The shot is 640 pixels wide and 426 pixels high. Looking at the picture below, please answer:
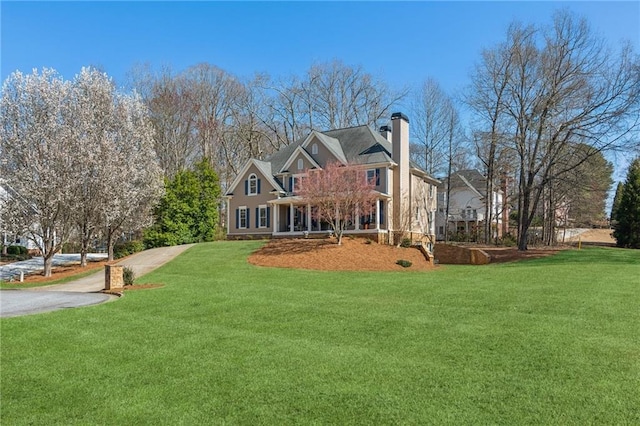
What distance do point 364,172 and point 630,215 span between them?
23610 mm

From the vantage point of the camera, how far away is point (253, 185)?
3136 centimetres

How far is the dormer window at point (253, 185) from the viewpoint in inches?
1227

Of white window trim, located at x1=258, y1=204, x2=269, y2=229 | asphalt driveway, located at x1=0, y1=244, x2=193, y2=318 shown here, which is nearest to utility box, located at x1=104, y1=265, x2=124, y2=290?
asphalt driveway, located at x1=0, y1=244, x2=193, y2=318

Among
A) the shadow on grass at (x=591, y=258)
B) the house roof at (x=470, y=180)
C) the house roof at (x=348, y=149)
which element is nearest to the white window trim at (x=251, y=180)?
the house roof at (x=348, y=149)

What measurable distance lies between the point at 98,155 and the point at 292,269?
10659 millimetres

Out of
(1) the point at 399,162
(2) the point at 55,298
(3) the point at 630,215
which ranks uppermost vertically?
(1) the point at 399,162

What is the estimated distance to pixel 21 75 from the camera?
20.0 m

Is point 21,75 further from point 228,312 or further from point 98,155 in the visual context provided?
point 228,312

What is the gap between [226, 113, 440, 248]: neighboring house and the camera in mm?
26828

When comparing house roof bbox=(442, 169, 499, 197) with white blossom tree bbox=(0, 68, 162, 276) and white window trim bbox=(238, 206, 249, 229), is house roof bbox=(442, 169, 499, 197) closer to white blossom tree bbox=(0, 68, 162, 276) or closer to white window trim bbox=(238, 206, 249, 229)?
white window trim bbox=(238, 206, 249, 229)

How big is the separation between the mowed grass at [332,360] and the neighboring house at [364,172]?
1610 centimetres

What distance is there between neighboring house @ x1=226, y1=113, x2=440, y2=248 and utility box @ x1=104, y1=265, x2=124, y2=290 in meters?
14.5

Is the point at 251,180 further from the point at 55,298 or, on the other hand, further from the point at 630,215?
the point at 630,215

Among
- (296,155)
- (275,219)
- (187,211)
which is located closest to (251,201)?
(275,219)
